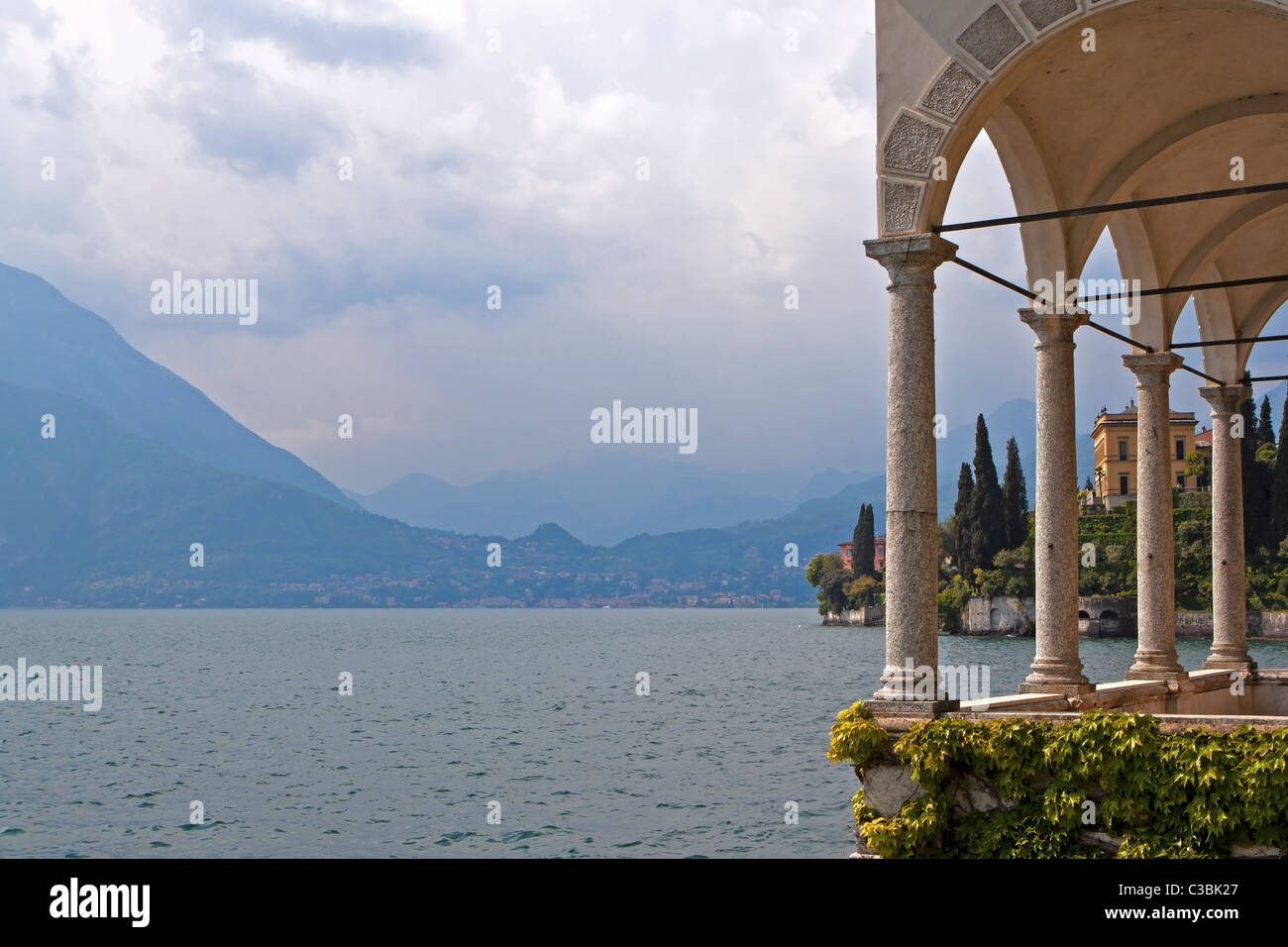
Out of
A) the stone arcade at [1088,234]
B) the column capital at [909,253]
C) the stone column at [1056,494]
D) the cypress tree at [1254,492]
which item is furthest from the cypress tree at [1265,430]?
the column capital at [909,253]

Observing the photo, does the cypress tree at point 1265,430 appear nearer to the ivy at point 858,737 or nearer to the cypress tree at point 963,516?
the cypress tree at point 963,516

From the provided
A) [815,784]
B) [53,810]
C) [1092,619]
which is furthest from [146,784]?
[1092,619]

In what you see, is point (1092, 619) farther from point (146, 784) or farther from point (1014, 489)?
point (146, 784)

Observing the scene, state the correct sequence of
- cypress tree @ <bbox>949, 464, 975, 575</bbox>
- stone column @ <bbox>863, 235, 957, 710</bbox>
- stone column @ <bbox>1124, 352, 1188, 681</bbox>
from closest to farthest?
stone column @ <bbox>863, 235, 957, 710</bbox> → stone column @ <bbox>1124, 352, 1188, 681</bbox> → cypress tree @ <bbox>949, 464, 975, 575</bbox>

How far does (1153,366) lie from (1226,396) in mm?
3339

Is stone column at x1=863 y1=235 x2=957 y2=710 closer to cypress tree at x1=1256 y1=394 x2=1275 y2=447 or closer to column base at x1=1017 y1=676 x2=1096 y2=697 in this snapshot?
column base at x1=1017 y1=676 x2=1096 y2=697

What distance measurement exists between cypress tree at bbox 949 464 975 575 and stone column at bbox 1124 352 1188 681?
86.0 meters

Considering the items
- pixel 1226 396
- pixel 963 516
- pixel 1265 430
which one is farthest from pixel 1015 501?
pixel 1226 396

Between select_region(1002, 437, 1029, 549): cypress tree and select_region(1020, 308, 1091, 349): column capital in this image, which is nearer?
select_region(1020, 308, 1091, 349): column capital

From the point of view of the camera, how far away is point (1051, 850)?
9.86m

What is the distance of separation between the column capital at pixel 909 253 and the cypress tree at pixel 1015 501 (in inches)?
3560

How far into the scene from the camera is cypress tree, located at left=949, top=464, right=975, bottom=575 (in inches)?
4058

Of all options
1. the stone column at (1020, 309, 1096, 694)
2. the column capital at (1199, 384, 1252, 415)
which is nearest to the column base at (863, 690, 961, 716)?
the stone column at (1020, 309, 1096, 694)

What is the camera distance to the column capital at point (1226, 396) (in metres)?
19.9
